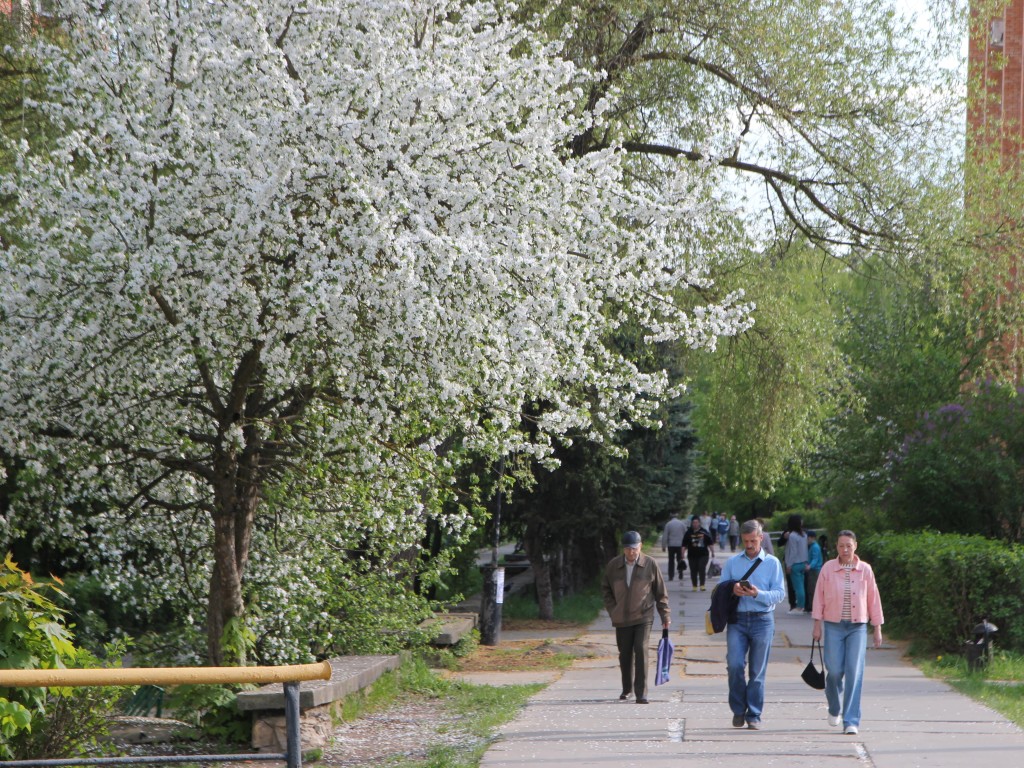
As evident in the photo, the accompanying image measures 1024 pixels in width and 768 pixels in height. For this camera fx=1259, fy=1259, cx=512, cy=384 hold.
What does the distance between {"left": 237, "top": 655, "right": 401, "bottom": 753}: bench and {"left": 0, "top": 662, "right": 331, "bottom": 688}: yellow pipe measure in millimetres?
3742

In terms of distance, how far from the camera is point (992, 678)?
12.8 meters

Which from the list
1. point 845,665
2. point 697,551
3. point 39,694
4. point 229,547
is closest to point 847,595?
point 845,665

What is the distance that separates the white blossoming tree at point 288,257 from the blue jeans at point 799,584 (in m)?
13.1

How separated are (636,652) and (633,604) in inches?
16.9

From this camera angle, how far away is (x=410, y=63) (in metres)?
8.65

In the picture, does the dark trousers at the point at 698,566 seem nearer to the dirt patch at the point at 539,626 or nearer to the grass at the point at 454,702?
the dirt patch at the point at 539,626

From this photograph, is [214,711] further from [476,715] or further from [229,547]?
[476,715]

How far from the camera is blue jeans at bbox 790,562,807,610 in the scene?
22547mm

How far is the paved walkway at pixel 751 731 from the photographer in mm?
8453

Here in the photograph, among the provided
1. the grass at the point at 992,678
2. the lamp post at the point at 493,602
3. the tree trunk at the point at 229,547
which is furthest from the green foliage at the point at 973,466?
the tree trunk at the point at 229,547

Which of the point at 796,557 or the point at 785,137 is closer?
the point at 785,137

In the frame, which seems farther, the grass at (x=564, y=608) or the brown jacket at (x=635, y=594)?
the grass at (x=564, y=608)

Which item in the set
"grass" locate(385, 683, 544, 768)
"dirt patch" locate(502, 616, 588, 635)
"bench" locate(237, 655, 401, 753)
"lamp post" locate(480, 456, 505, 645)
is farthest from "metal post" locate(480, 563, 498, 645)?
"bench" locate(237, 655, 401, 753)

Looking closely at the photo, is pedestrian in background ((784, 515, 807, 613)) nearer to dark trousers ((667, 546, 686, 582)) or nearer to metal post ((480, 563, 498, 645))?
metal post ((480, 563, 498, 645))
